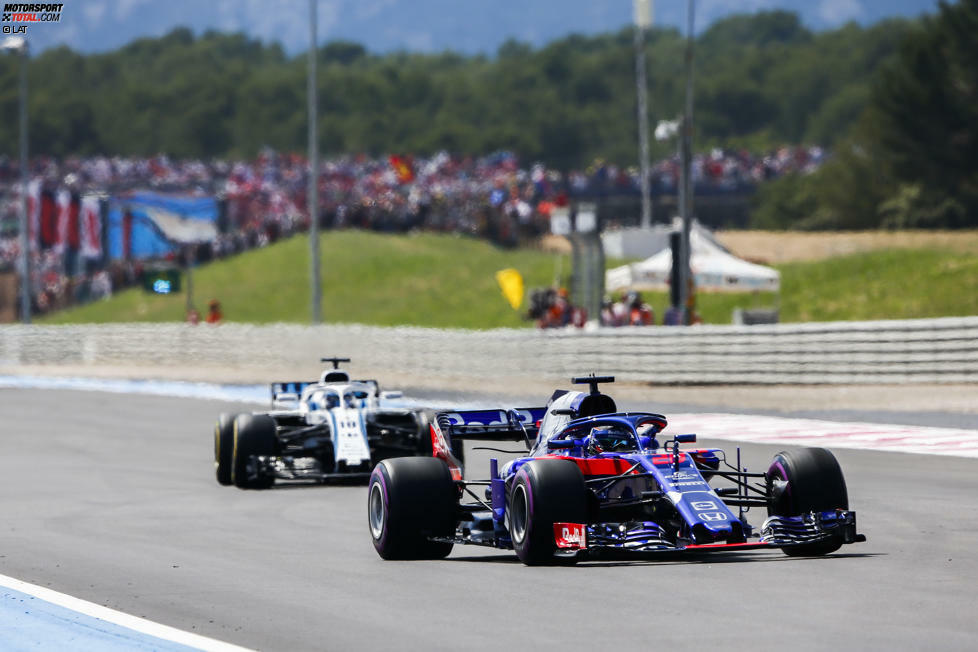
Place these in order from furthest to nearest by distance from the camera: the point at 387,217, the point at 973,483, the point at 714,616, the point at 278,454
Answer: the point at 387,217 → the point at 278,454 → the point at 973,483 → the point at 714,616

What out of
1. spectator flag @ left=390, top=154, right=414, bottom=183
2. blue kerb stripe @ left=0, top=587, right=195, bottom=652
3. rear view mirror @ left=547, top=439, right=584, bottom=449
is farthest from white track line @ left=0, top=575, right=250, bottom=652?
spectator flag @ left=390, top=154, right=414, bottom=183

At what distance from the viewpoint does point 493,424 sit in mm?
11719

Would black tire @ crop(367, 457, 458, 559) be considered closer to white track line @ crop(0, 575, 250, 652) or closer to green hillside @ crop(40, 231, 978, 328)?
white track line @ crop(0, 575, 250, 652)

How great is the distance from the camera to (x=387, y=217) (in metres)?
62.7

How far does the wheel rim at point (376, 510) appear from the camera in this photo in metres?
10.7

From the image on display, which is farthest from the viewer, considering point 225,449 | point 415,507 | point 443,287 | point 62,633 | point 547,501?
point 443,287

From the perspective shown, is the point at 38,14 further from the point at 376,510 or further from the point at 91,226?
the point at 91,226

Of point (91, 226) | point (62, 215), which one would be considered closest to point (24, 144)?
point (91, 226)

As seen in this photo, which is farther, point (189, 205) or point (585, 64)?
point (585, 64)

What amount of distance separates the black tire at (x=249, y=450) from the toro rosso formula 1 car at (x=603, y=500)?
15.9ft

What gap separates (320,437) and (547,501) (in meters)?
6.81

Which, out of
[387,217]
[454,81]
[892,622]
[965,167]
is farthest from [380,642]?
[454,81]

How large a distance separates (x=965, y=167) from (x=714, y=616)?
6742cm

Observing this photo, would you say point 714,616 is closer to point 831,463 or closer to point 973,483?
point 831,463
